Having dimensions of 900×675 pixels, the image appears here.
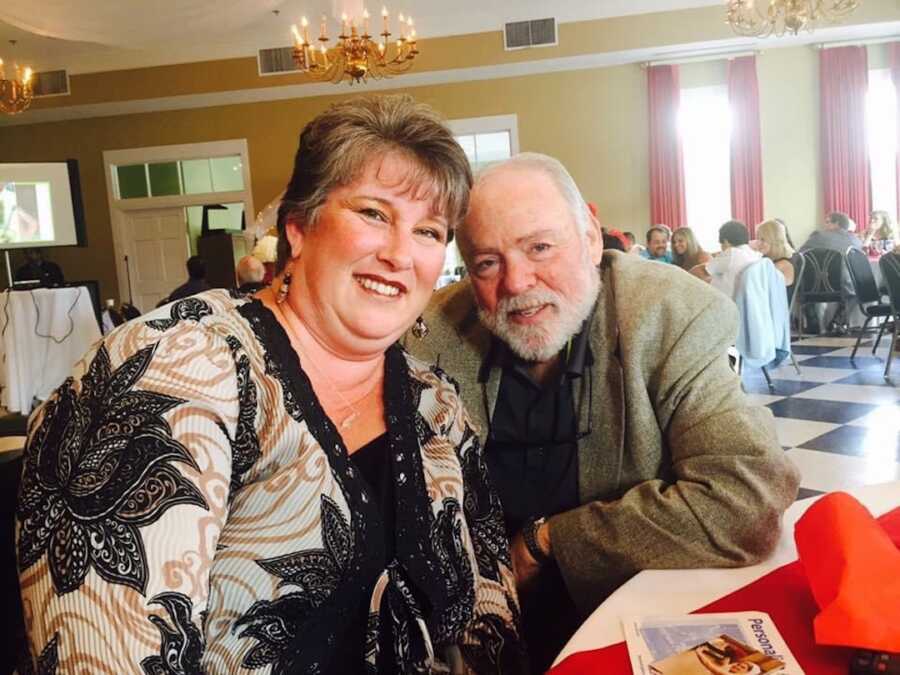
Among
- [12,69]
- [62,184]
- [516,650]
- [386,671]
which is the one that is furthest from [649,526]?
[12,69]

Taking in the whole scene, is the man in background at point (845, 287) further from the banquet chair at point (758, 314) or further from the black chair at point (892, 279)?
the banquet chair at point (758, 314)

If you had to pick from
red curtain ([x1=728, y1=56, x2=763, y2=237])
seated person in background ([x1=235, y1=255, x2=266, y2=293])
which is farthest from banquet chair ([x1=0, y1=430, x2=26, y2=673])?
red curtain ([x1=728, y1=56, x2=763, y2=237])

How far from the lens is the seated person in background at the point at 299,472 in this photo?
750 mm

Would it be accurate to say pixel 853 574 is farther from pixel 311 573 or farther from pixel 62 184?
pixel 62 184

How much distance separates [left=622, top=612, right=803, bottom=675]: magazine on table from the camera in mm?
755

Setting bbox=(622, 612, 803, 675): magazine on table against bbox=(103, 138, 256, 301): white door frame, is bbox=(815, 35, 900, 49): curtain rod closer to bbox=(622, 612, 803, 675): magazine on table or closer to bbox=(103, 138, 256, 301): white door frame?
bbox=(103, 138, 256, 301): white door frame

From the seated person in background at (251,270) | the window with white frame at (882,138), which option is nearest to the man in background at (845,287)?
the window with white frame at (882,138)

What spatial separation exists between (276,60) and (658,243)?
195 inches

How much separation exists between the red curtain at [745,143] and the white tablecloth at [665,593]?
28.0 feet

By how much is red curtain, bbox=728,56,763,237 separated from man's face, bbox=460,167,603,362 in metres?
8.35

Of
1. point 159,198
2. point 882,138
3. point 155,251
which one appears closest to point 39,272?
point 155,251

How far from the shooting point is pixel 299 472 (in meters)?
0.93

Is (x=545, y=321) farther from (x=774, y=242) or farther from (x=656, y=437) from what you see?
(x=774, y=242)

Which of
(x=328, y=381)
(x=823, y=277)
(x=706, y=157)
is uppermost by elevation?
(x=706, y=157)
